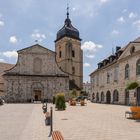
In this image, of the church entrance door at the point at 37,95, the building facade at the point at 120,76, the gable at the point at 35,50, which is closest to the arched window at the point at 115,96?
the building facade at the point at 120,76

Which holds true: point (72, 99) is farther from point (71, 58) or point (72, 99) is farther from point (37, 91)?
point (71, 58)

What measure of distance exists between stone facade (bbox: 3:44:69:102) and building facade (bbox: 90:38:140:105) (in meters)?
6.65

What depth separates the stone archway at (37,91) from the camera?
50350mm

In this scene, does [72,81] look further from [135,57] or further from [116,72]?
[135,57]

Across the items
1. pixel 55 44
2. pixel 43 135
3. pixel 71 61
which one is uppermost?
pixel 55 44

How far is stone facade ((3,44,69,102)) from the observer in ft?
161

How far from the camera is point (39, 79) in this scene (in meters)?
50.8

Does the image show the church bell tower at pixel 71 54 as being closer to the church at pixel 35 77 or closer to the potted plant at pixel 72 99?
the potted plant at pixel 72 99

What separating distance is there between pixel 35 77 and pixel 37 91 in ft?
8.40

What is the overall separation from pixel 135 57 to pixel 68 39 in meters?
41.3

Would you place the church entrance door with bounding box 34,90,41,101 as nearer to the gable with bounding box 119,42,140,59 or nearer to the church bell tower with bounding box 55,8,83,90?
the gable with bounding box 119,42,140,59

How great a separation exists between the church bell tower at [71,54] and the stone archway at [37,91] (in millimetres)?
21365

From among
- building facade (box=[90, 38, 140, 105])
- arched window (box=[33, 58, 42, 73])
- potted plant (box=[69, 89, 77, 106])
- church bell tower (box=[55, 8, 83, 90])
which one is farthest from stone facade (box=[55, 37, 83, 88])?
building facade (box=[90, 38, 140, 105])

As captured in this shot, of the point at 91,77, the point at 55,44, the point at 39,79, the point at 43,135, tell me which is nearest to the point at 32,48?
the point at 39,79
